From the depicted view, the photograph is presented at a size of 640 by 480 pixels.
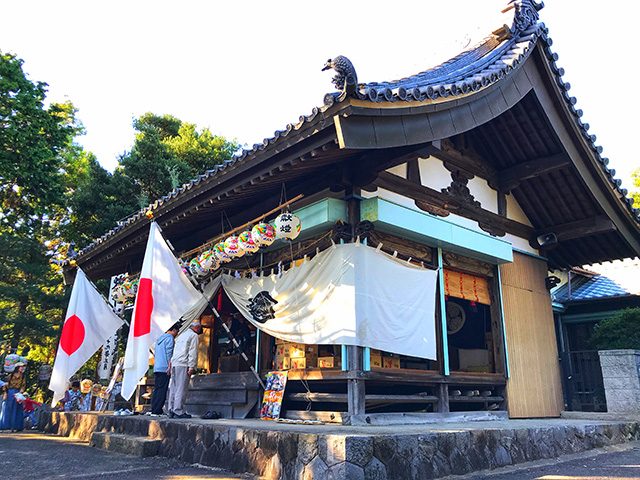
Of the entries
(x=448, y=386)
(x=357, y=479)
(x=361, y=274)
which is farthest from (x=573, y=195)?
(x=357, y=479)

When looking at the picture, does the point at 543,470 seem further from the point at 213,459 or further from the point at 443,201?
the point at 443,201

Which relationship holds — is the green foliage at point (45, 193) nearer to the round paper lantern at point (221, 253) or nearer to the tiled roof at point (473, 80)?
the tiled roof at point (473, 80)

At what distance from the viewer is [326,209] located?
22.7 ft

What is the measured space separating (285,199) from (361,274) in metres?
2.09

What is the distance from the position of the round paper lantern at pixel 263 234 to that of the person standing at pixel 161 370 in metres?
2.61

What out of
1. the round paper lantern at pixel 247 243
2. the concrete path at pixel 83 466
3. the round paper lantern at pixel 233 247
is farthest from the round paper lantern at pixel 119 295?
the round paper lantern at pixel 247 243

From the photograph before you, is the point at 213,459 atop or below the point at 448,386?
below

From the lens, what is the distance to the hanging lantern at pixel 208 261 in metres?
8.17

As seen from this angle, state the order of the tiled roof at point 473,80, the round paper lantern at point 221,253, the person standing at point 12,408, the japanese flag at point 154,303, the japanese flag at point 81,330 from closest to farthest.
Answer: the tiled roof at point 473,80 < the japanese flag at point 154,303 < the round paper lantern at point 221,253 < the japanese flag at point 81,330 < the person standing at point 12,408

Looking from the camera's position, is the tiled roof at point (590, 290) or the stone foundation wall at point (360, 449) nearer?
the stone foundation wall at point (360, 449)

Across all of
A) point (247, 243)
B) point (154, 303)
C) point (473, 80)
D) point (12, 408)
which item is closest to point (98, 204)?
point (12, 408)

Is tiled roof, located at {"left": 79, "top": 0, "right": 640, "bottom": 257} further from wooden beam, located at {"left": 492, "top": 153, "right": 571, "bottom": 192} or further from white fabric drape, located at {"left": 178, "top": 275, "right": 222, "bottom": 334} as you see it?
white fabric drape, located at {"left": 178, "top": 275, "right": 222, "bottom": 334}

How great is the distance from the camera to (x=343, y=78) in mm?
5184

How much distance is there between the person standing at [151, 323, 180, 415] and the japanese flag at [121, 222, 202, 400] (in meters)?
1.11
